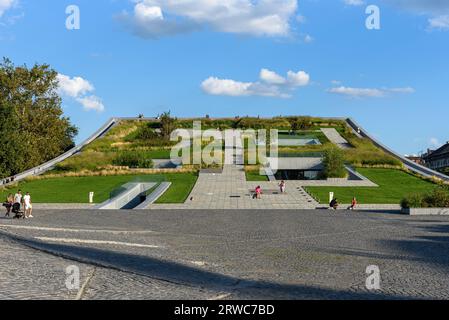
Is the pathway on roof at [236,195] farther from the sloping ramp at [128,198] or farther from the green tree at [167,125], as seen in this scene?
the green tree at [167,125]

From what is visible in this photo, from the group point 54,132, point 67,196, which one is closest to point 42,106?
point 54,132

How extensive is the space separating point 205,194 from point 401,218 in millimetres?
14234

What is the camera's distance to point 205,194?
32938mm

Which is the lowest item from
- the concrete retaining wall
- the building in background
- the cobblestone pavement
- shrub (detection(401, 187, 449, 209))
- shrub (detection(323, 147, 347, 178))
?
the cobblestone pavement

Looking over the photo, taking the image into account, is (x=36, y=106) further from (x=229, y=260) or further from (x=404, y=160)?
(x=229, y=260)

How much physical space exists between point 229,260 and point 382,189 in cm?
2702

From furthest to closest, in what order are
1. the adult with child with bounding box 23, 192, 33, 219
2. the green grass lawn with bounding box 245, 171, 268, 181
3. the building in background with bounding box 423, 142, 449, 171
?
1. the building in background with bounding box 423, 142, 449, 171
2. the green grass lawn with bounding box 245, 171, 268, 181
3. the adult with child with bounding box 23, 192, 33, 219

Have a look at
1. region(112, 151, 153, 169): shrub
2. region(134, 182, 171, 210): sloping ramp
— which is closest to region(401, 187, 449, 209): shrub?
region(134, 182, 171, 210): sloping ramp

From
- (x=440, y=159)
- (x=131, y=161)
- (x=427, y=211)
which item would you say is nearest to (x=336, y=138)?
(x=440, y=159)

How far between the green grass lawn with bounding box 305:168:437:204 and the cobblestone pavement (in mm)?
12077

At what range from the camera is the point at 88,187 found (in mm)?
36000

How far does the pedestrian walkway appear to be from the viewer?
6109 centimetres

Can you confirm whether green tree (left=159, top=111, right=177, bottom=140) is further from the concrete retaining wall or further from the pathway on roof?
the concrete retaining wall
